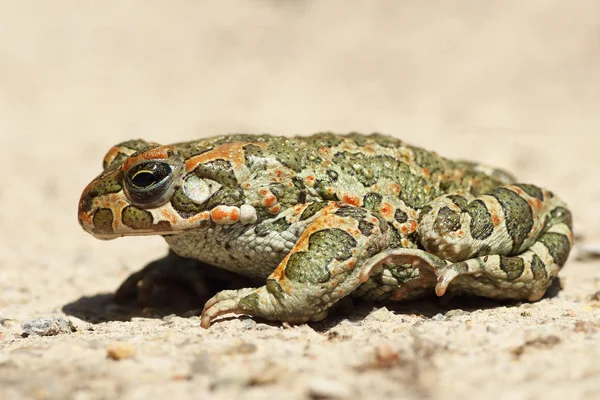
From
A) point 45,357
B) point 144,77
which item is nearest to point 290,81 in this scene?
point 144,77

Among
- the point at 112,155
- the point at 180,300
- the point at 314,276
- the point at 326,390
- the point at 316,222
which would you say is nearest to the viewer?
the point at 326,390

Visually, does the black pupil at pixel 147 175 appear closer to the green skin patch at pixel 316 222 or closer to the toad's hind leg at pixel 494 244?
the green skin patch at pixel 316 222

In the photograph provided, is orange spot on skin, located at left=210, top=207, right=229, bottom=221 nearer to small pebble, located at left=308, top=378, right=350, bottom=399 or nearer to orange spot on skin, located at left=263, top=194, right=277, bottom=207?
orange spot on skin, located at left=263, top=194, right=277, bottom=207

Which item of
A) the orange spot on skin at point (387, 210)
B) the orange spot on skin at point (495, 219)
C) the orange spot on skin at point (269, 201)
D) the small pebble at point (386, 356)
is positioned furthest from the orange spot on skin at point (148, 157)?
the orange spot on skin at point (495, 219)

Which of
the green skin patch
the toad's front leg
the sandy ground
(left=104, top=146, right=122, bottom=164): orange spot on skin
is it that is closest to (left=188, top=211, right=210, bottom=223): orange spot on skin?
the green skin patch

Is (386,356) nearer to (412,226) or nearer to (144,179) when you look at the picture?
(412,226)

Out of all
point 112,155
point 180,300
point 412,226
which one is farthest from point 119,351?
point 412,226
